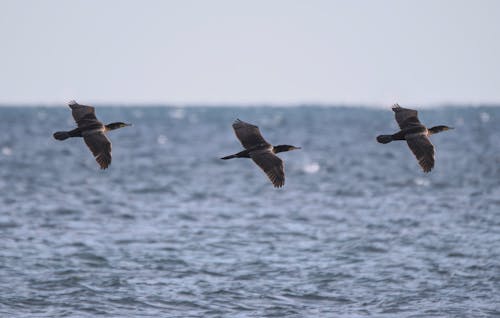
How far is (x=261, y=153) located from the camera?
18828 millimetres

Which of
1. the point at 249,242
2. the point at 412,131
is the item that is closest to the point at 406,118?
the point at 412,131

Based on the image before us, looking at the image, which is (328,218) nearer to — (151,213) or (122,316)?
(151,213)

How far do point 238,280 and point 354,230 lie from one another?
8.54m

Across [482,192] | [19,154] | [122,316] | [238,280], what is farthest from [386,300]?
[19,154]

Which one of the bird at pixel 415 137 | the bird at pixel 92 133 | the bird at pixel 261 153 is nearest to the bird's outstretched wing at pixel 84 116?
the bird at pixel 92 133

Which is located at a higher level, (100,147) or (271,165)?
(100,147)

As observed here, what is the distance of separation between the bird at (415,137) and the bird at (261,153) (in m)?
1.90

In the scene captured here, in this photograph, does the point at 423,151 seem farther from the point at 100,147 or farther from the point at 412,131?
the point at 100,147

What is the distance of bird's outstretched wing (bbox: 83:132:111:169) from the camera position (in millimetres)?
17594

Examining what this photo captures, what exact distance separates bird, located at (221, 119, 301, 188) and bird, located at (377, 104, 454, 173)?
1.90m

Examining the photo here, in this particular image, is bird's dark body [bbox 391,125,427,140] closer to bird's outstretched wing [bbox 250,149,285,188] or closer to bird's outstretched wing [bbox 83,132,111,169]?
bird's outstretched wing [bbox 250,149,285,188]

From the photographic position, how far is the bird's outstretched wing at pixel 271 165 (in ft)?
59.1

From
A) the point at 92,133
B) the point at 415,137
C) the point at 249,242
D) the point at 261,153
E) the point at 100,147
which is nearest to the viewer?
the point at 100,147

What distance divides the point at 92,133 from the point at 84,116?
27.4 inches
